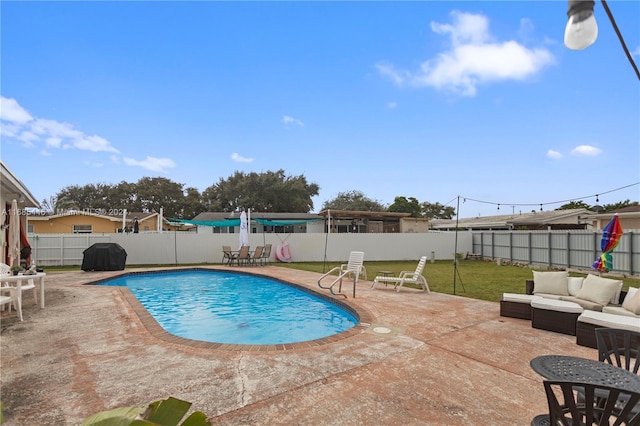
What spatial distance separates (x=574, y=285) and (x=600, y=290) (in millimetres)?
670

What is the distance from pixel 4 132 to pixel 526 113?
57.6ft

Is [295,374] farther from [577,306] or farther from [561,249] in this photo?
[561,249]

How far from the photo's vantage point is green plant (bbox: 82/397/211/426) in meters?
0.85

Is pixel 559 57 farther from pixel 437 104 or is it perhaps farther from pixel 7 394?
pixel 7 394

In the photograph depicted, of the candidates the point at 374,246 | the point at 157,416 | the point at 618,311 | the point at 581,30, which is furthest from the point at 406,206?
the point at 157,416

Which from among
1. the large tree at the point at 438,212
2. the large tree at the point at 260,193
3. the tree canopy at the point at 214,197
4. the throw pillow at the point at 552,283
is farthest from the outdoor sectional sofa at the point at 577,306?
the large tree at the point at 438,212

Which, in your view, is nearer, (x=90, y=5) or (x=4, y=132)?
(x=90, y=5)

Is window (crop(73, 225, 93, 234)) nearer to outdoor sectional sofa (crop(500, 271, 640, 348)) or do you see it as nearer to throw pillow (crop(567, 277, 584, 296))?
outdoor sectional sofa (crop(500, 271, 640, 348))

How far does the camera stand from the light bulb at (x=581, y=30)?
7.41ft

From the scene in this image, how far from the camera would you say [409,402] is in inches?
119

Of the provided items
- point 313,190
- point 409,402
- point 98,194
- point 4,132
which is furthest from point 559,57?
point 98,194

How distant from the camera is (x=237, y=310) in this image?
8625 mm

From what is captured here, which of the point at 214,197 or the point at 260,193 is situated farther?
the point at 214,197

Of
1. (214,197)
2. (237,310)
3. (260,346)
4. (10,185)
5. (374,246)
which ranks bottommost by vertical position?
(237,310)
